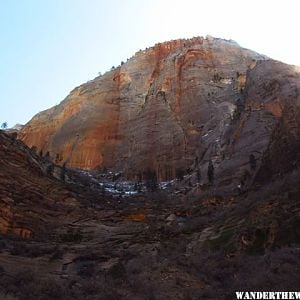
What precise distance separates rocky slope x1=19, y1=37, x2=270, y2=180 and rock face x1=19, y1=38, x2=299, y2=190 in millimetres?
150

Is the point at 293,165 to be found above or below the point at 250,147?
below

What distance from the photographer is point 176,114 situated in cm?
7281

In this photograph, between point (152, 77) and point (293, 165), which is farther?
point (152, 77)

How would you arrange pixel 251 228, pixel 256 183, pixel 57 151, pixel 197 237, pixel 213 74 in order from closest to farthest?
pixel 251 228, pixel 197 237, pixel 256 183, pixel 57 151, pixel 213 74

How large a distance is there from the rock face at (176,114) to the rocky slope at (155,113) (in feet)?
0.49

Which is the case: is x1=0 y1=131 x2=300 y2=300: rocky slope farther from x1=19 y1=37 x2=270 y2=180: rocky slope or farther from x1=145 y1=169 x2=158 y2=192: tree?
x1=19 y1=37 x2=270 y2=180: rocky slope

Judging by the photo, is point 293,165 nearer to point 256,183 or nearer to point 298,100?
point 256,183

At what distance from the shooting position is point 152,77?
85.8 meters

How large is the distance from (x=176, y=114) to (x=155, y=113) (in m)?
3.06

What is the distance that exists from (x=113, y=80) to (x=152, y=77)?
7.49 m

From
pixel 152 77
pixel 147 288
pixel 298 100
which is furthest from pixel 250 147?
pixel 152 77

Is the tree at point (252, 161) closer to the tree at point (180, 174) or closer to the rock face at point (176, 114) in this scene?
the rock face at point (176, 114)

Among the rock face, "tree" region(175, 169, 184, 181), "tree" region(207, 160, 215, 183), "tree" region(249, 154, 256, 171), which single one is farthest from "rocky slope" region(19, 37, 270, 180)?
"tree" region(249, 154, 256, 171)

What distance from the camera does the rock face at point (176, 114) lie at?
4862cm
